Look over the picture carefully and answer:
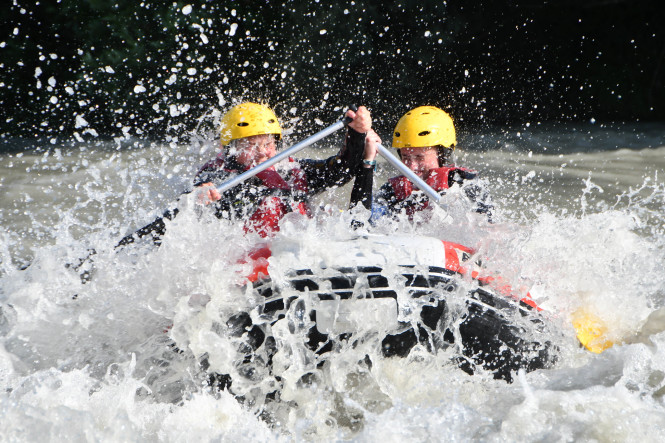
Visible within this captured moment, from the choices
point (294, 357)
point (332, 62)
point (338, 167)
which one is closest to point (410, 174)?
point (338, 167)

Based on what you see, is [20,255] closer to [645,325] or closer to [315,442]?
[315,442]

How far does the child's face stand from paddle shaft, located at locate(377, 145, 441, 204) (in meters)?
0.67

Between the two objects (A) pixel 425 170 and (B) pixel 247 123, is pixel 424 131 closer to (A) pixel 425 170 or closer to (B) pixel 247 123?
(A) pixel 425 170

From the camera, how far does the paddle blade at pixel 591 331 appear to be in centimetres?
295

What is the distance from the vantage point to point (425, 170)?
154 inches

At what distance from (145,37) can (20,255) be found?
5.08m

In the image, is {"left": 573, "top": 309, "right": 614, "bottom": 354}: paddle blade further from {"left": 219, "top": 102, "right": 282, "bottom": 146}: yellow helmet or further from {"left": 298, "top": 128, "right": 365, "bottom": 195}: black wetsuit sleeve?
{"left": 219, "top": 102, "right": 282, "bottom": 146}: yellow helmet

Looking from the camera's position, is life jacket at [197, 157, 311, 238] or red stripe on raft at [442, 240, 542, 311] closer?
red stripe on raft at [442, 240, 542, 311]

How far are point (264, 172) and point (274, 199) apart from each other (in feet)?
0.61

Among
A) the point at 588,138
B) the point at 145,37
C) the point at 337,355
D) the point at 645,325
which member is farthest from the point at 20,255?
the point at 588,138

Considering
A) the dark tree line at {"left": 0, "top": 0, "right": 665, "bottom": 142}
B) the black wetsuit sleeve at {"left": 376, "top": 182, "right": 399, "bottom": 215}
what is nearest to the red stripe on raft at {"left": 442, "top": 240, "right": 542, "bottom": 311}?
the black wetsuit sleeve at {"left": 376, "top": 182, "right": 399, "bottom": 215}

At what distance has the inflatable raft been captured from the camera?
2412 millimetres

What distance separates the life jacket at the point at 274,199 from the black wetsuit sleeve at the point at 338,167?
0.16 feet

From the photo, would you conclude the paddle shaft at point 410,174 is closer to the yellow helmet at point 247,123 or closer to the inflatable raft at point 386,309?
Result: the yellow helmet at point 247,123
